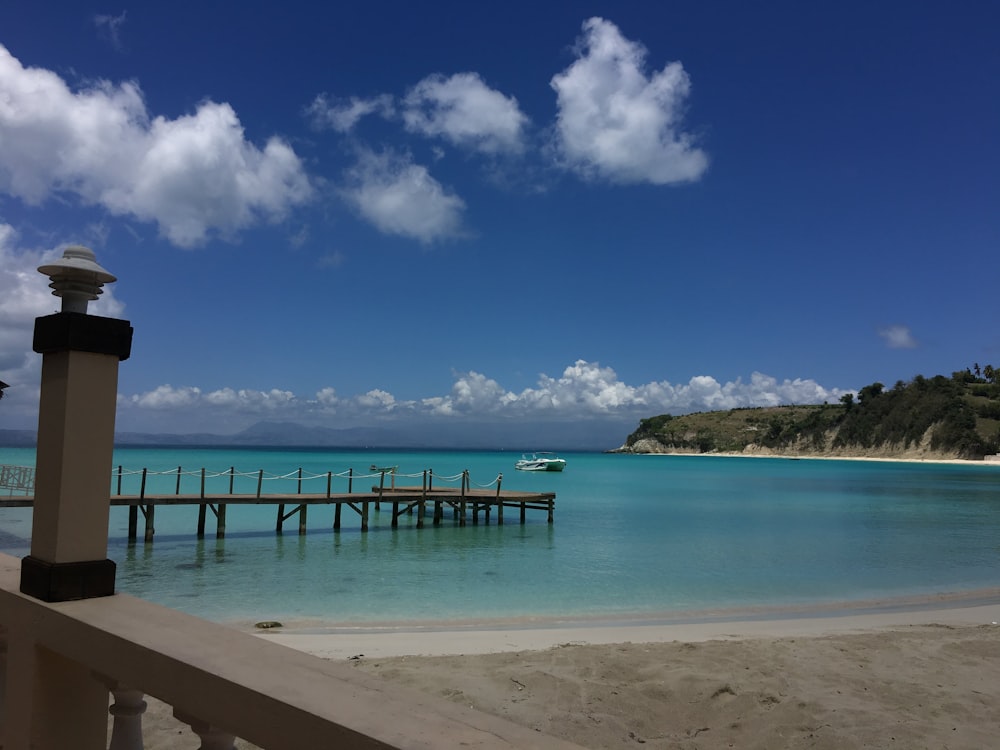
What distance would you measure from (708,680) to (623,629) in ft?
15.0

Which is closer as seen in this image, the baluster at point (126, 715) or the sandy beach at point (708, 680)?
the baluster at point (126, 715)

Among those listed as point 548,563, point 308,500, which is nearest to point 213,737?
point 548,563

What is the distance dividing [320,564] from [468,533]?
8.53 m

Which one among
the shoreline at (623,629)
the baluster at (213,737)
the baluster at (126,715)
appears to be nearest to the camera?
the baluster at (213,737)

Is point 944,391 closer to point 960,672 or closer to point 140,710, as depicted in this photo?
point 960,672

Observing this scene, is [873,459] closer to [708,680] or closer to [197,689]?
[708,680]

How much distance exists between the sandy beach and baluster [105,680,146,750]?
3867 millimetres

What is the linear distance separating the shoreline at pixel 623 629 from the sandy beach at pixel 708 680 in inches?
2.5

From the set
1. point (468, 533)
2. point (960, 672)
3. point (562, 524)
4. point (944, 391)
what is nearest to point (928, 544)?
point (562, 524)

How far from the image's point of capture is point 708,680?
8289 millimetres

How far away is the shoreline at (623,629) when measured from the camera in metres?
11.0

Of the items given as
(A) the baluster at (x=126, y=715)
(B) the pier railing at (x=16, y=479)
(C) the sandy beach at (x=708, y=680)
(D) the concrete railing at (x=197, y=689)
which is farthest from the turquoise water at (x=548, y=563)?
(A) the baluster at (x=126, y=715)

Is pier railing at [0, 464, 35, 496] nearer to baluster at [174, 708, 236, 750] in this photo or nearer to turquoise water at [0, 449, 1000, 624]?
turquoise water at [0, 449, 1000, 624]

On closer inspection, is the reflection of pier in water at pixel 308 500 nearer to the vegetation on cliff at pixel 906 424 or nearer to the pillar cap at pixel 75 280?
the pillar cap at pixel 75 280
